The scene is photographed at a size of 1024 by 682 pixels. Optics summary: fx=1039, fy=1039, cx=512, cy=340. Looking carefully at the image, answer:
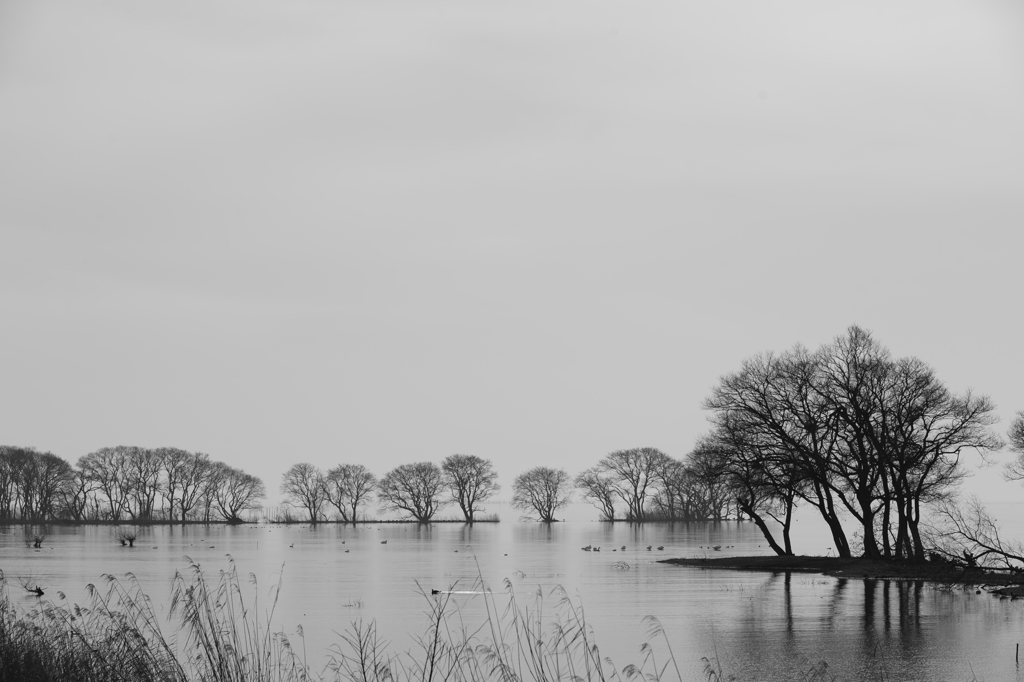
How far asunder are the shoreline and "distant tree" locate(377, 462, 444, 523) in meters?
113

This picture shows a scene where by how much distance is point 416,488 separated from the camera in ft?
576

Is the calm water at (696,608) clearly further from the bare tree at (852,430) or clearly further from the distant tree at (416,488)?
the distant tree at (416,488)

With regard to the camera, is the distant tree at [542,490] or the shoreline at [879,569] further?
the distant tree at [542,490]

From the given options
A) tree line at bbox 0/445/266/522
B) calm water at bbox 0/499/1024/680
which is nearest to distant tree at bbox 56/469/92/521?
tree line at bbox 0/445/266/522

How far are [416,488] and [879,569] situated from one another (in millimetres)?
130214

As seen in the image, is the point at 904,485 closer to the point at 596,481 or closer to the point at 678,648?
the point at 678,648

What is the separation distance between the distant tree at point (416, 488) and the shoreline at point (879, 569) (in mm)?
113101

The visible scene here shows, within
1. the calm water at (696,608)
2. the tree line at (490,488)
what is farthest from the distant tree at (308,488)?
the calm water at (696,608)

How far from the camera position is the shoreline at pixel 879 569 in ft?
132

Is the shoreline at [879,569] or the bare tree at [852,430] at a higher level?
the bare tree at [852,430]

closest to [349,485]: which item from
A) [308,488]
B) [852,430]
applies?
[308,488]

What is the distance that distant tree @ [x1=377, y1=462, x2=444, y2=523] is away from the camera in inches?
6890

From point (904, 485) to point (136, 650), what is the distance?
44.8 m

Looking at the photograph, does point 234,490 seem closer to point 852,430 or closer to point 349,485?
point 349,485
